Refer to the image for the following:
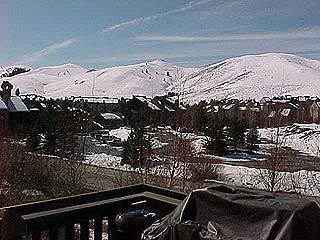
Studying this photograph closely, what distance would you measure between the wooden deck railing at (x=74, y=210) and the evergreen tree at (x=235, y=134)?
A: 24.7 m

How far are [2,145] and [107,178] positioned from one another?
456 centimetres

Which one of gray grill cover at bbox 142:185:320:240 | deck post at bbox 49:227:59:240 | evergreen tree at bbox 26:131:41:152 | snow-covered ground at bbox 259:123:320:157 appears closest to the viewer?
gray grill cover at bbox 142:185:320:240

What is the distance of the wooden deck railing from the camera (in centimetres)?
177

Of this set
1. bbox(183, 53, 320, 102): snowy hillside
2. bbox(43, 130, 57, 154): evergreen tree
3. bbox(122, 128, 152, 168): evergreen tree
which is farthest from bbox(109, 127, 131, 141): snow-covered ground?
bbox(183, 53, 320, 102): snowy hillside

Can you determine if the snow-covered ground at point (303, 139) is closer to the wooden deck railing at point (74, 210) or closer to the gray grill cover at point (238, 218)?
the wooden deck railing at point (74, 210)

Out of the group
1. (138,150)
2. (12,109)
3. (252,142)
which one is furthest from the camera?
(252,142)

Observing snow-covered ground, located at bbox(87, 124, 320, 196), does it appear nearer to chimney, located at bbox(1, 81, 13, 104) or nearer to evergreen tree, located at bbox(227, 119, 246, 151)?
evergreen tree, located at bbox(227, 119, 246, 151)

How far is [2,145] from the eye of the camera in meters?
11.0

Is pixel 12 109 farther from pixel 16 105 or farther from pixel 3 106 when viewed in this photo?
pixel 3 106

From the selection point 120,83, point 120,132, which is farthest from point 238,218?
point 120,83

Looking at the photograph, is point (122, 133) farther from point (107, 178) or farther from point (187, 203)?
point (187, 203)

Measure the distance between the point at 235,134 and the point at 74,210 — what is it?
25586mm

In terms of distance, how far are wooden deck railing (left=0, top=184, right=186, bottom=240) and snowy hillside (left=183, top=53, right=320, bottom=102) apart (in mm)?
63745

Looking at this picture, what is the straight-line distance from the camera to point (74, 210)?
2035 millimetres
